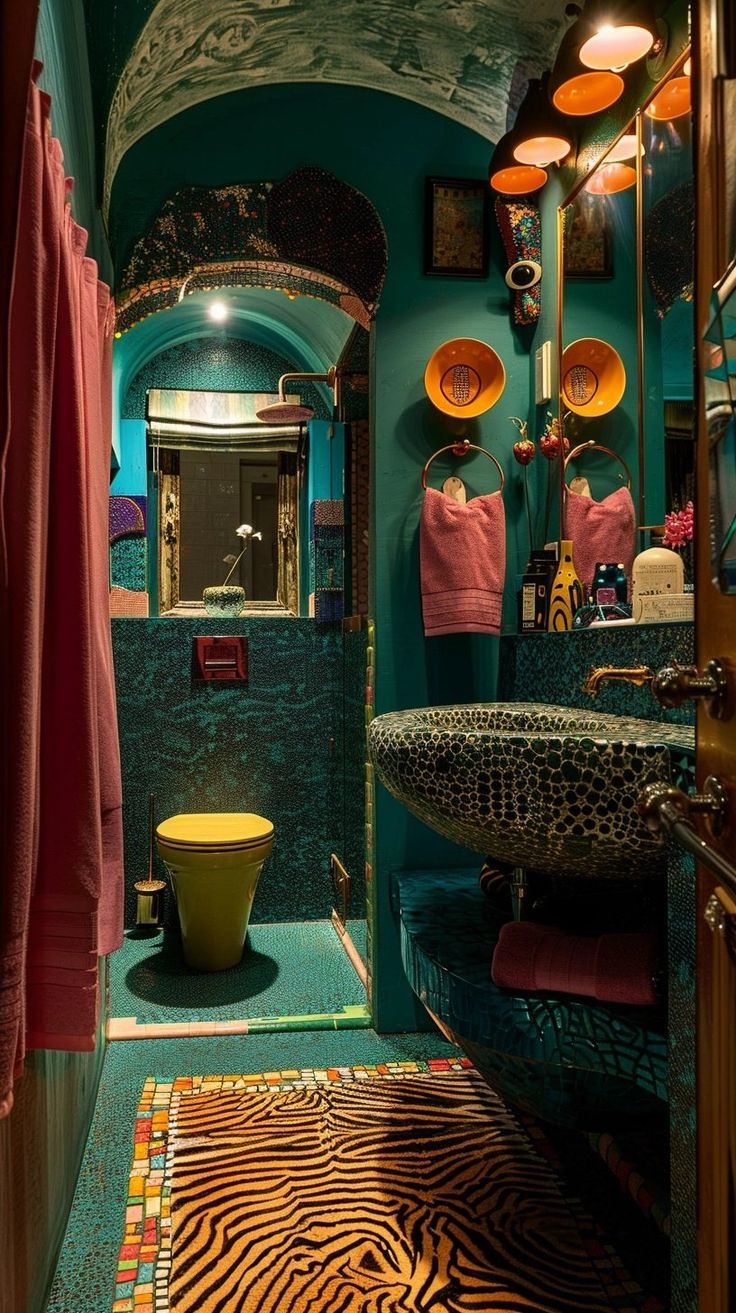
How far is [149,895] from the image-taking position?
309cm

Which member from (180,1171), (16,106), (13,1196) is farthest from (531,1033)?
(16,106)

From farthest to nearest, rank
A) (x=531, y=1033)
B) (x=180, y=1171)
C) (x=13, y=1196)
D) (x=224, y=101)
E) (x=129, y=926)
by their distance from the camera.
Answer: (x=129, y=926)
(x=224, y=101)
(x=180, y=1171)
(x=531, y=1033)
(x=13, y=1196)

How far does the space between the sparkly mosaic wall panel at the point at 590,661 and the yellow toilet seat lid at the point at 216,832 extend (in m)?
0.91

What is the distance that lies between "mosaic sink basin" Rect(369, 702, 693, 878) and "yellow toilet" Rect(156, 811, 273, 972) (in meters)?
1.45

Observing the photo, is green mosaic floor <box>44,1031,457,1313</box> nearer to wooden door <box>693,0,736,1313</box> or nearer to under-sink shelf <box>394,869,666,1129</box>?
under-sink shelf <box>394,869,666,1129</box>

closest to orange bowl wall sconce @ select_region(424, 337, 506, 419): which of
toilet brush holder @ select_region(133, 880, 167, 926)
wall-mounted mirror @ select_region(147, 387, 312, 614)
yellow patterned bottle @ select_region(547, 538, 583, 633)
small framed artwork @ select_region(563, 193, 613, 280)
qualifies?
small framed artwork @ select_region(563, 193, 613, 280)

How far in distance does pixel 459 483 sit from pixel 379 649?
51cm

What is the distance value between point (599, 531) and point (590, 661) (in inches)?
14.9

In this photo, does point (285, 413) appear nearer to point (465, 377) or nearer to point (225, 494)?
point (225, 494)

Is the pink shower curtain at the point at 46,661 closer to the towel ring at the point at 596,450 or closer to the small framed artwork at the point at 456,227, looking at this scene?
the towel ring at the point at 596,450

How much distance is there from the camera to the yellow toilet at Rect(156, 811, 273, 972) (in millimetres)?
2625

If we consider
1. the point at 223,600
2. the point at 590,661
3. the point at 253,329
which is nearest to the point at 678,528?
the point at 590,661

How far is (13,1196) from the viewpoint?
3.60 feet

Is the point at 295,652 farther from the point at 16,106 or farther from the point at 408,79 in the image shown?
the point at 16,106
